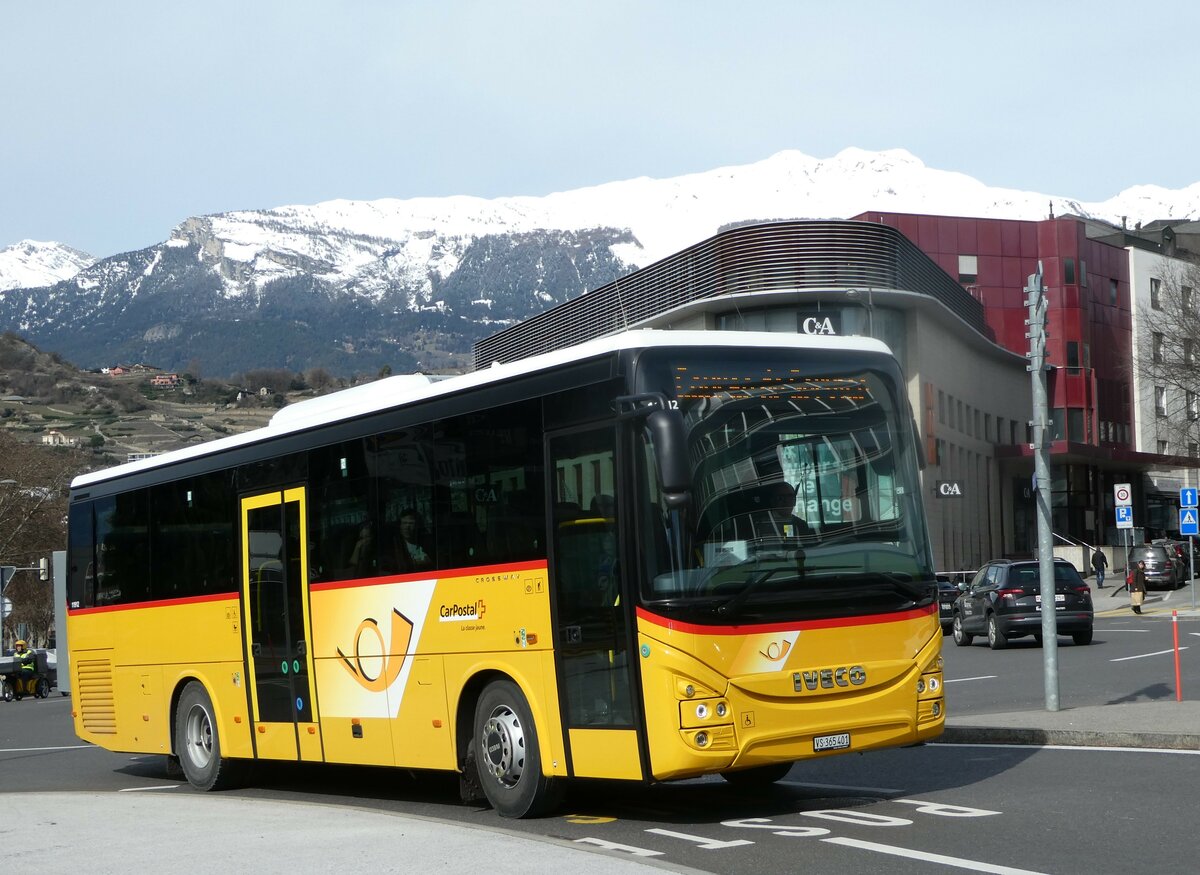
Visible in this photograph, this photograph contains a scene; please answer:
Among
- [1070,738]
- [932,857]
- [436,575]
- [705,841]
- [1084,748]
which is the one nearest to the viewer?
[932,857]

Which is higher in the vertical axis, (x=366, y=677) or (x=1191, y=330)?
(x=1191, y=330)

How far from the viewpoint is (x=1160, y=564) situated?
5959 cm

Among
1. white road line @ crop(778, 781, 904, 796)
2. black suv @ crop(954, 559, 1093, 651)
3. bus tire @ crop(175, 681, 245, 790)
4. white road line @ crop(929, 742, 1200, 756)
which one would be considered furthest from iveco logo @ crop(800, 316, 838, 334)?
white road line @ crop(778, 781, 904, 796)

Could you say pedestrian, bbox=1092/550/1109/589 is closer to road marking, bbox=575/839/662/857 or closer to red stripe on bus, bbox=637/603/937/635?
red stripe on bus, bbox=637/603/937/635

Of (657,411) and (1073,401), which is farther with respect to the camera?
(1073,401)

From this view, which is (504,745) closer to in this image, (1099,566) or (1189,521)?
(1189,521)

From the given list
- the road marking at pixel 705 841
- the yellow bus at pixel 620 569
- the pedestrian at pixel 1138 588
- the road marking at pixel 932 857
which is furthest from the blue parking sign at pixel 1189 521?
the road marking at pixel 932 857

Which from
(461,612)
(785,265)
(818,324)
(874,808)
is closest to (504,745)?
(461,612)

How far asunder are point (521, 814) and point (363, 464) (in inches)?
131

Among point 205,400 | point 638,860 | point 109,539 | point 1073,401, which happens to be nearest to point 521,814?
point 638,860

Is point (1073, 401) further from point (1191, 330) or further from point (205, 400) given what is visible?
point (205, 400)

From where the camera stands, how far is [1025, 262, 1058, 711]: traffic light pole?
1617cm

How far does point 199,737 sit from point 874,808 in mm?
7166

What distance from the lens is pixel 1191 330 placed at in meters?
62.7
